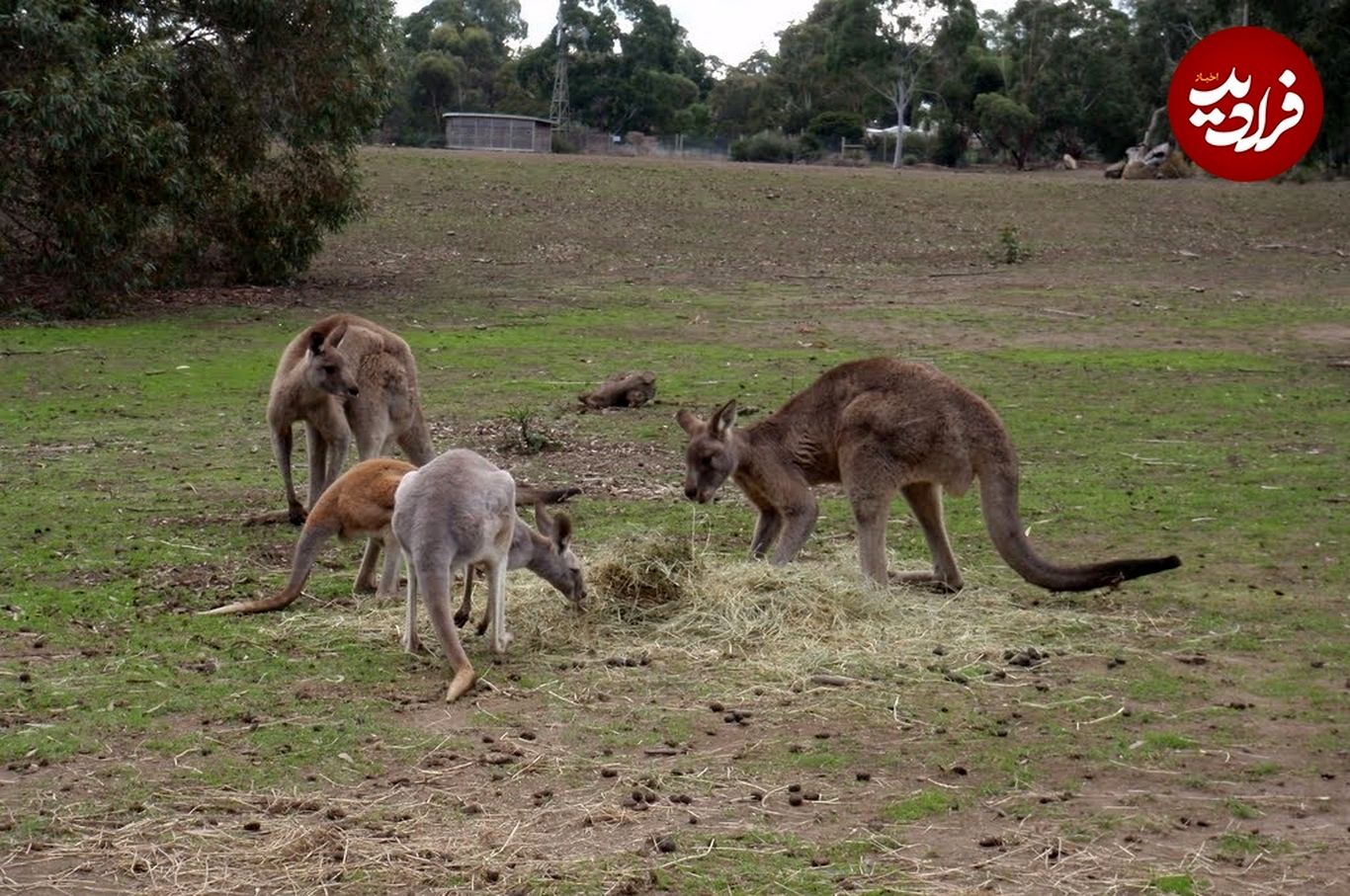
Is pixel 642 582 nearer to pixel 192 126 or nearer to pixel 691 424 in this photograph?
pixel 691 424

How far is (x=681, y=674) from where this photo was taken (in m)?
6.35

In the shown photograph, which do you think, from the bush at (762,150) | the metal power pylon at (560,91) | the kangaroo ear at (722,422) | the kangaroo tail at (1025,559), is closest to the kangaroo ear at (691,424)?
the kangaroo ear at (722,422)

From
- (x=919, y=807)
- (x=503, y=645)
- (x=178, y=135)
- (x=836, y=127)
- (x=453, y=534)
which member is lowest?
(x=503, y=645)

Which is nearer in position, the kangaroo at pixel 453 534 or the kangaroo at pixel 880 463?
the kangaroo at pixel 453 534

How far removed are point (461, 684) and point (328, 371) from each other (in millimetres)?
3286

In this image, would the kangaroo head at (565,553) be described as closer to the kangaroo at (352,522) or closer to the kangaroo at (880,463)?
the kangaroo at (352,522)

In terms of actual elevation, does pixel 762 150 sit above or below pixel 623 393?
above

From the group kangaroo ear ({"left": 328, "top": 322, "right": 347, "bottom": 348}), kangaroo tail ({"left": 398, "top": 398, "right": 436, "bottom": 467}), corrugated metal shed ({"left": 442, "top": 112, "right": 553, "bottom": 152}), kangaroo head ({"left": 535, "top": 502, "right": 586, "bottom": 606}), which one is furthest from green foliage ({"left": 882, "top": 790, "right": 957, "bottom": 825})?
corrugated metal shed ({"left": 442, "top": 112, "right": 553, "bottom": 152})

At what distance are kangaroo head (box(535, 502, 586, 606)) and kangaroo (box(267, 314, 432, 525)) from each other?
2.15 meters

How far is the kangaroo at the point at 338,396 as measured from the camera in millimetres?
8883

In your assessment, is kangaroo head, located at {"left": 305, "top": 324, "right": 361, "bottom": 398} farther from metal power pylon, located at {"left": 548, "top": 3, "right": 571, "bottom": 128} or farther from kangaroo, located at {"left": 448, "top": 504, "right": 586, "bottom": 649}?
metal power pylon, located at {"left": 548, "top": 3, "right": 571, "bottom": 128}

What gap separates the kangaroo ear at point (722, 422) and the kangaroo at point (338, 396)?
6.49 ft

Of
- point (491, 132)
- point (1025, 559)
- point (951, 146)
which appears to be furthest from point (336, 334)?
point (951, 146)

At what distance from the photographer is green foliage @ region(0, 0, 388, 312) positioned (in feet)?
59.4
